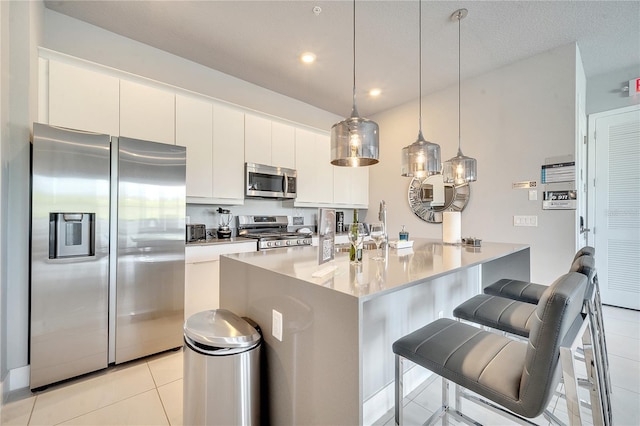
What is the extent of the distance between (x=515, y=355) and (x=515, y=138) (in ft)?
9.83

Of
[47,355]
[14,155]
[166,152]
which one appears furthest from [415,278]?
[14,155]

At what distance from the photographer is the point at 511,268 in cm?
248

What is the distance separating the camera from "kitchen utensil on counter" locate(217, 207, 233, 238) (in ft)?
10.7

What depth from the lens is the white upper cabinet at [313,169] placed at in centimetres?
395

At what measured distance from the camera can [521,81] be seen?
321 centimetres

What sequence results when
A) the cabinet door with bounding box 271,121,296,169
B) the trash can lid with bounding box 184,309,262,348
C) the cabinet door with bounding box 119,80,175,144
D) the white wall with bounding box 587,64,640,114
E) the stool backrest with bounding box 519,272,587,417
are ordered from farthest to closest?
the cabinet door with bounding box 271,121,296,169 < the white wall with bounding box 587,64,640,114 < the cabinet door with bounding box 119,80,175,144 < the trash can lid with bounding box 184,309,262,348 < the stool backrest with bounding box 519,272,587,417

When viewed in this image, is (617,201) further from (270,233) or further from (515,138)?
(270,233)

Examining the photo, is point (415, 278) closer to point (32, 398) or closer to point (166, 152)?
point (166, 152)

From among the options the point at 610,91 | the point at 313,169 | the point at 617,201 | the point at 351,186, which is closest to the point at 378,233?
the point at 313,169

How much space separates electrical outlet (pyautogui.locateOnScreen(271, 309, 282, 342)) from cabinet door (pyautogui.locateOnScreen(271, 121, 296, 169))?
101 inches

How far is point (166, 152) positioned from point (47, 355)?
1636 mm

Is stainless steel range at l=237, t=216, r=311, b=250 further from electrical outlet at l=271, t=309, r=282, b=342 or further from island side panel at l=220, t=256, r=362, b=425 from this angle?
electrical outlet at l=271, t=309, r=282, b=342

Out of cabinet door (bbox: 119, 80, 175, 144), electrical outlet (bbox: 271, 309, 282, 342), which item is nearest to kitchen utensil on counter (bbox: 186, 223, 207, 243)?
cabinet door (bbox: 119, 80, 175, 144)

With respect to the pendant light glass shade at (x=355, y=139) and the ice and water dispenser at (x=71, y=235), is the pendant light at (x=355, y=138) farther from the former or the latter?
the ice and water dispenser at (x=71, y=235)
